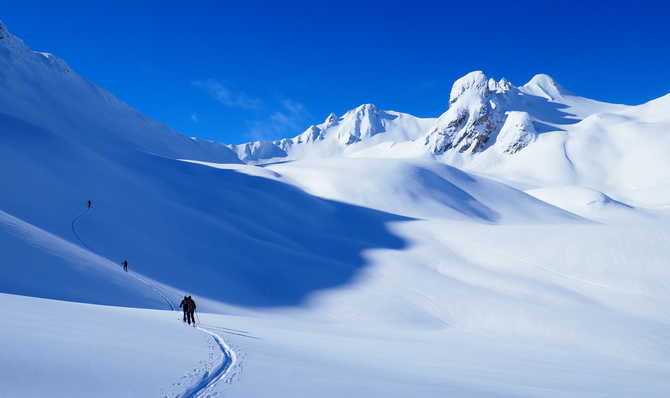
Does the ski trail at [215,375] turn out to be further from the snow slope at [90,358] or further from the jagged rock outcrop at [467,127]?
the jagged rock outcrop at [467,127]

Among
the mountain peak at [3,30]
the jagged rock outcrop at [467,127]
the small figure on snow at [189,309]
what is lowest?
the small figure on snow at [189,309]

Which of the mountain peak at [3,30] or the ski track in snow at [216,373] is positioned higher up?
the mountain peak at [3,30]

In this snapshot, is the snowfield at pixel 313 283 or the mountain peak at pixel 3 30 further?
the mountain peak at pixel 3 30

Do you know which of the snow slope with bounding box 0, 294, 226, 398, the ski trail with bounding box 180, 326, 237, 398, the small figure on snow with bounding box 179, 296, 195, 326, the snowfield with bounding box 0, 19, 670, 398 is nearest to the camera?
the snow slope with bounding box 0, 294, 226, 398

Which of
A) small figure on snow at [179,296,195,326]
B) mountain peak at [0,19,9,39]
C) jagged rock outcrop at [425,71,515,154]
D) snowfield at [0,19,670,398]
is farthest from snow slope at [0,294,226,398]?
jagged rock outcrop at [425,71,515,154]

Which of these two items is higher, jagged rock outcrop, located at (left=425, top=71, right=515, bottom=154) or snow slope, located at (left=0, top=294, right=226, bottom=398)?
jagged rock outcrop, located at (left=425, top=71, right=515, bottom=154)

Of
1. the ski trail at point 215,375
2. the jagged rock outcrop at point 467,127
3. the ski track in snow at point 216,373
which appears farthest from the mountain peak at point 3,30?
the ski trail at point 215,375

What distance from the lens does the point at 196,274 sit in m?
28.3

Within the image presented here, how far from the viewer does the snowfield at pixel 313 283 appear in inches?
294

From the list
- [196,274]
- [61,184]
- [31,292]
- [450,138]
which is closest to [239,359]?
[31,292]

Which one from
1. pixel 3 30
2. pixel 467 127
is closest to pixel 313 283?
pixel 3 30

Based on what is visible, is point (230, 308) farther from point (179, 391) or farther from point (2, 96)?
point (2, 96)

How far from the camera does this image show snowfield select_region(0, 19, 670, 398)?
746cm

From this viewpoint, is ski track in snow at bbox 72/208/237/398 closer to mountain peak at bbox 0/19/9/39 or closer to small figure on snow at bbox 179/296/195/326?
small figure on snow at bbox 179/296/195/326
